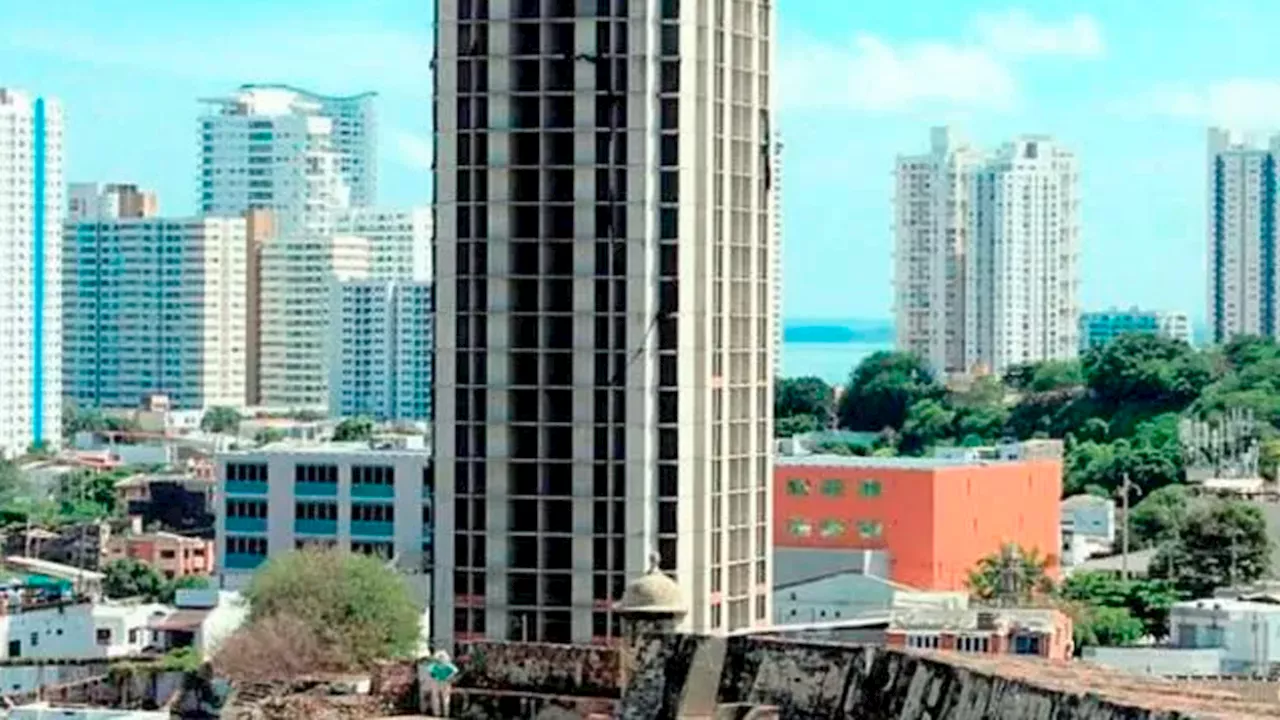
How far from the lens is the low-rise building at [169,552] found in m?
53.3

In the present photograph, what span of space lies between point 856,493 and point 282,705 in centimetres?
2707

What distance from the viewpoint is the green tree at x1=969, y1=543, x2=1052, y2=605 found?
4009cm

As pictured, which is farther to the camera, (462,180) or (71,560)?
(71,560)

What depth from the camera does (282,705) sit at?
14453 mm

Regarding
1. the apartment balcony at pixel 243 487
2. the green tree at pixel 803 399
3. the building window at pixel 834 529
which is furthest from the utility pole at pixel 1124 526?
the green tree at pixel 803 399

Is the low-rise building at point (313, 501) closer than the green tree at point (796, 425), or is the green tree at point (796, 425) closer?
the low-rise building at point (313, 501)

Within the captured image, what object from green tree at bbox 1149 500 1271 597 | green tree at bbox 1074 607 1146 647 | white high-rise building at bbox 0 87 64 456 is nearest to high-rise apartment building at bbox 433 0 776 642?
green tree at bbox 1074 607 1146 647

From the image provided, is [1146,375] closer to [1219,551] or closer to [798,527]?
[1219,551]

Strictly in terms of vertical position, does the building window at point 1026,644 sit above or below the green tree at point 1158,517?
below

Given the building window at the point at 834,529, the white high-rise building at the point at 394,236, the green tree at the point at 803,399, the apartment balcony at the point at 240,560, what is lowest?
the apartment balcony at the point at 240,560

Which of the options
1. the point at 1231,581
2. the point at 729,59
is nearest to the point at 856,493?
the point at 1231,581

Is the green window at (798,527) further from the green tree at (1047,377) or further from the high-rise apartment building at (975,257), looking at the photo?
the high-rise apartment building at (975,257)

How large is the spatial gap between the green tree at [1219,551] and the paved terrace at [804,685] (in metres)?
30.4

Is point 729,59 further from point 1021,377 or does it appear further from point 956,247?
point 956,247
